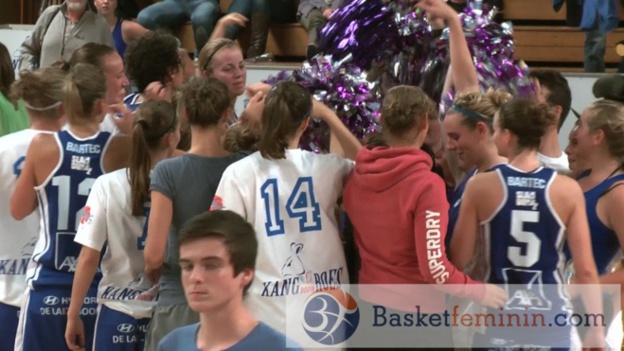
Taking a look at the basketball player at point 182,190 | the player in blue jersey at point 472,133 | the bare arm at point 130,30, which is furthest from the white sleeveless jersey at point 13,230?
the bare arm at point 130,30

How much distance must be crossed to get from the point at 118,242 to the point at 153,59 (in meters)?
0.93

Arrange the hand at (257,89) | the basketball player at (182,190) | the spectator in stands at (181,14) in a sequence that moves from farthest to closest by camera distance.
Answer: the spectator in stands at (181,14), the hand at (257,89), the basketball player at (182,190)

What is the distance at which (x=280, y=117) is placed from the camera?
3.34 metres

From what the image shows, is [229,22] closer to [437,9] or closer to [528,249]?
[437,9]

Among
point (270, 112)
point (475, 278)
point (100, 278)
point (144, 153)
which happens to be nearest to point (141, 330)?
point (100, 278)

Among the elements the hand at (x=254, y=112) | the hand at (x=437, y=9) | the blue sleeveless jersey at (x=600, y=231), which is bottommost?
the blue sleeveless jersey at (x=600, y=231)

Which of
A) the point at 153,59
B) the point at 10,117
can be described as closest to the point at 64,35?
the point at 10,117

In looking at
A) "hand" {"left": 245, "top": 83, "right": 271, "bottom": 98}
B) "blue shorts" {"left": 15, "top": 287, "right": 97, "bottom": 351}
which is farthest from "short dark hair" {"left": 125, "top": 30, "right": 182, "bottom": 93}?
"blue shorts" {"left": 15, "top": 287, "right": 97, "bottom": 351}

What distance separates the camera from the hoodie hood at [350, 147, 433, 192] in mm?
3275

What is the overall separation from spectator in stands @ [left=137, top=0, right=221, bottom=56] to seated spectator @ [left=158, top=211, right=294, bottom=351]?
5.61m

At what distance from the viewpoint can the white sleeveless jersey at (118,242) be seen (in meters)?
3.56

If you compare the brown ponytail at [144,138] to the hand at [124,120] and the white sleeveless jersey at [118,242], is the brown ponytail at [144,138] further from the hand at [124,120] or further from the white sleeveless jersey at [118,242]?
the hand at [124,120]

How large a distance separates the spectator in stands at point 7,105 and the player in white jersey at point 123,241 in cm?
122
